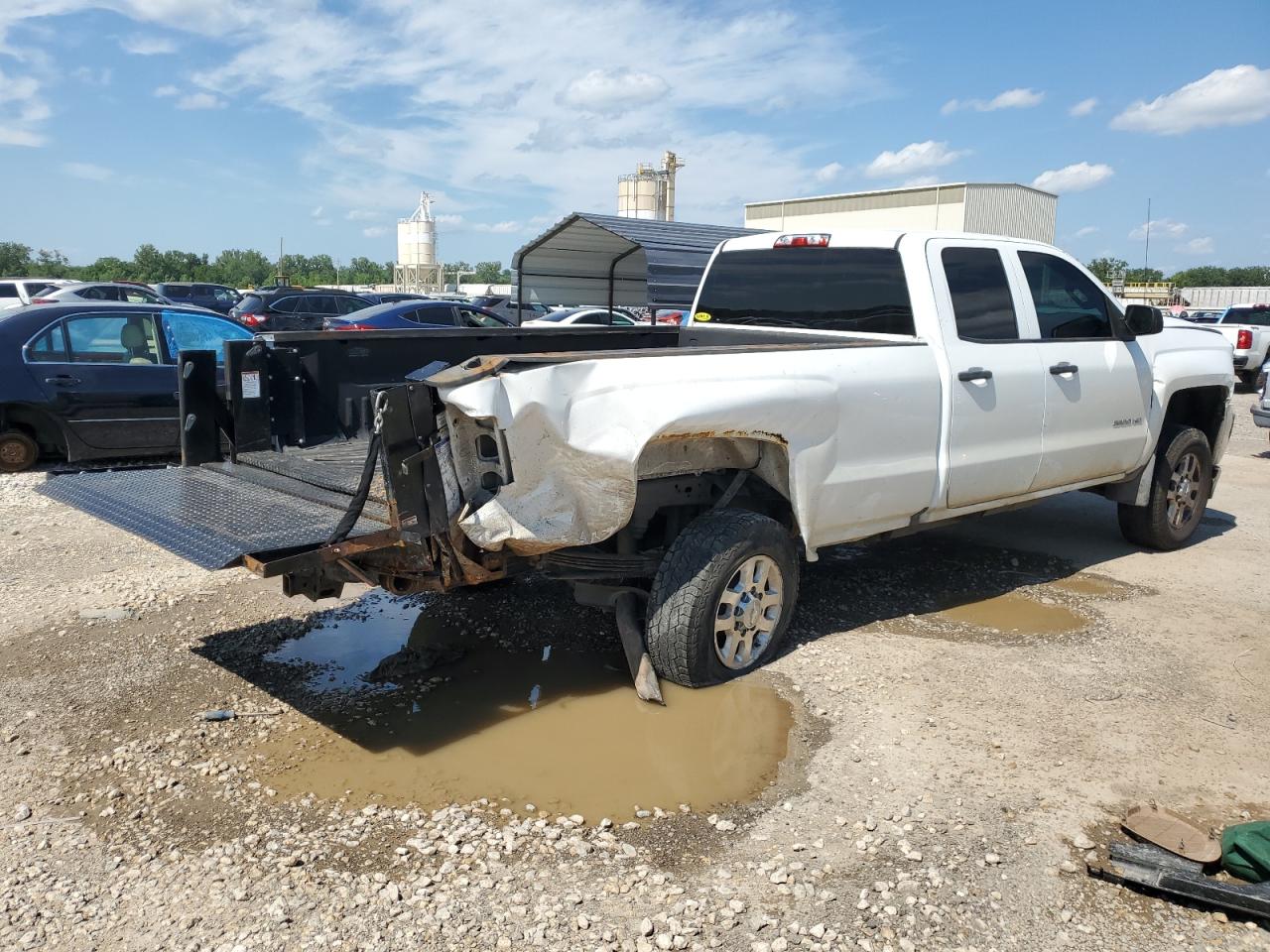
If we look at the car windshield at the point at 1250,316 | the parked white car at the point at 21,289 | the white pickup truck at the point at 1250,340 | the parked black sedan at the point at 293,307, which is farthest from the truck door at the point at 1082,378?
the parked white car at the point at 21,289

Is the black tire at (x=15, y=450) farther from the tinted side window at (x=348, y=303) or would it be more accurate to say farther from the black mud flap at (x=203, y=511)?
the tinted side window at (x=348, y=303)

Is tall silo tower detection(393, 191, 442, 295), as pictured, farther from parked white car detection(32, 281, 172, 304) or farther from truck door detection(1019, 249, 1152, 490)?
truck door detection(1019, 249, 1152, 490)

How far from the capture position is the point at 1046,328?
19.5 feet

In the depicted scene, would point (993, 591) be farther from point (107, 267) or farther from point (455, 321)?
point (107, 267)

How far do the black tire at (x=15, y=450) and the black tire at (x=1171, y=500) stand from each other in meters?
9.08

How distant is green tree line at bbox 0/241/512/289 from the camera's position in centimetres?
6812

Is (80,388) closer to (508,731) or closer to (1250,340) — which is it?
(508,731)

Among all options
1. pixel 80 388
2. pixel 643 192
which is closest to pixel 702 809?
pixel 80 388

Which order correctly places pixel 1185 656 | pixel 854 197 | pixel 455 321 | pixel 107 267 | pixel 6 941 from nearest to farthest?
pixel 6 941 → pixel 1185 656 → pixel 455 321 → pixel 854 197 → pixel 107 267

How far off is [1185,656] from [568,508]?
11.3 feet

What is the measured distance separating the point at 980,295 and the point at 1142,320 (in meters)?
1.44

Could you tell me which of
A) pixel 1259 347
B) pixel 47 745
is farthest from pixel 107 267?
pixel 47 745

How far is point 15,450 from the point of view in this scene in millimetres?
8914

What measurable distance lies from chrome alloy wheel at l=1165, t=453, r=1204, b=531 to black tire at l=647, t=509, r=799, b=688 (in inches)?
155
